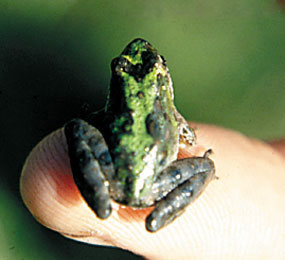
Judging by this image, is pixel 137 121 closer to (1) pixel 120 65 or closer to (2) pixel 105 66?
(1) pixel 120 65

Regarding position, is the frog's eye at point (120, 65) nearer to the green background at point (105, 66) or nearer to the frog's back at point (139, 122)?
the frog's back at point (139, 122)

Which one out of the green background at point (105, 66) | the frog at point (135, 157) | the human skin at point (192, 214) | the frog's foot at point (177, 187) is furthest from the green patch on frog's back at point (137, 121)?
the green background at point (105, 66)

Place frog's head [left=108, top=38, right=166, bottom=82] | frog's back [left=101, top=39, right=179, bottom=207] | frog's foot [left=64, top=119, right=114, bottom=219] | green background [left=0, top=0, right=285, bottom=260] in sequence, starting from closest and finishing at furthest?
frog's foot [left=64, top=119, right=114, bottom=219] < frog's back [left=101, top=39, right=179, bottom=207] < frog's head [left=108, top=38, right=166, bottom=82] < green background [left=0, top=0, right=285, bottom=260]

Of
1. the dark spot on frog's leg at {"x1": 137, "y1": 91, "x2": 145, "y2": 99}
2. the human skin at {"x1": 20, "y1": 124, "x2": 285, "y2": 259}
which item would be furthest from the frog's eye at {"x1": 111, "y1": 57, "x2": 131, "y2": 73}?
the human skin at {"x1": 20, "y1": 124, "x2": 285, "y2": 259}

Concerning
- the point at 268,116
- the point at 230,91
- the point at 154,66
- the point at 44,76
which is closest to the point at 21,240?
the point at 44,76

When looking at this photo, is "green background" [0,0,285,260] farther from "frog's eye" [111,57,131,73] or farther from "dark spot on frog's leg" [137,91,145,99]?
"dark spot on frog's leg" [137,91,145,99]

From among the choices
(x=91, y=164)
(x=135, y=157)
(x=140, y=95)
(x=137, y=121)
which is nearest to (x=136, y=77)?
(x=140, y=95)
